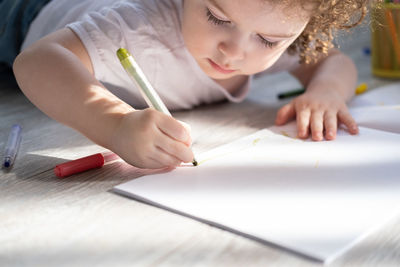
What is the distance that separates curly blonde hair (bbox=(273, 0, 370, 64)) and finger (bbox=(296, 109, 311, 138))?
0.12 metres

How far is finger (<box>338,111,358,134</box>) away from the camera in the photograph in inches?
26.3

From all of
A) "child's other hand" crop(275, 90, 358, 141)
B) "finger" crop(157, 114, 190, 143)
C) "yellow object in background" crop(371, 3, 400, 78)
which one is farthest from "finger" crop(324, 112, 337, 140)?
"yellow object in background" crop(371, 3, 400, 78)

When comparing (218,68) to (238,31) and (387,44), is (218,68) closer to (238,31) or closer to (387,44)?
(238,31)

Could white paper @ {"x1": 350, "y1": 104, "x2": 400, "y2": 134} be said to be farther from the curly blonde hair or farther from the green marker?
the green marker

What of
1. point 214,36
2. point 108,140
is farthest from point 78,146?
point 214,36

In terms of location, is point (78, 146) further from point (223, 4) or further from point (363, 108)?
point (363, 108)

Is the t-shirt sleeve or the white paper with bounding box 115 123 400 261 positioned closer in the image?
the white paper with bounding box 115 123 400 261

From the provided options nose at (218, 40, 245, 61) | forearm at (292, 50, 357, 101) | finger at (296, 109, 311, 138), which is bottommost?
finger at (296, 109, 311, 138)

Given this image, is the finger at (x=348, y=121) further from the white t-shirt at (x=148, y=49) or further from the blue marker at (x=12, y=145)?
the blue marker at (x=12, y=145)

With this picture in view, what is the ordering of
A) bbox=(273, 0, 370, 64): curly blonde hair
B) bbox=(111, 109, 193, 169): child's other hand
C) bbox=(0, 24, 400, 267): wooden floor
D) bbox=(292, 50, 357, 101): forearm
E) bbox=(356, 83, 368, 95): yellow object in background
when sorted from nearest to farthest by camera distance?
bbox=(0, 24, 400, 267): wooden floor → bbox=(111, 109, 193, 169): child's other hand → bbox=(273, 0, 370, 64): curly blonde hair → bbox=(292, 50, 357, 101): forearm → bbox=(356, 83, 368, 95): yellow object in background

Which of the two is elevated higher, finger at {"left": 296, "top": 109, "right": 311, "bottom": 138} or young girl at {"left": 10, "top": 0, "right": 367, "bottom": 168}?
young girl at {"left": 10, "top": 0, "right": 367, "bottom": 168}

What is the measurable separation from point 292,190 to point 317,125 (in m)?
0.20

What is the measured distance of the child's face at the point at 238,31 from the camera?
590 mm

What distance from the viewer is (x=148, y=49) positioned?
76 cm
